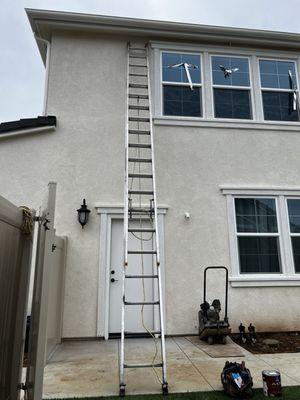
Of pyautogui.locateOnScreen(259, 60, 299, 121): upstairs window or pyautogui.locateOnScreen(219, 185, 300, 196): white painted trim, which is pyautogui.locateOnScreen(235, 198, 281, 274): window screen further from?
pyautogui.locateOnScreen(259, 60, 299, 121): upstairs window

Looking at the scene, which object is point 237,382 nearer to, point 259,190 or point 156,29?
point 259,190

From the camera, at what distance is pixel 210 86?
7.59 meters

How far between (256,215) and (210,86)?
3235 mm

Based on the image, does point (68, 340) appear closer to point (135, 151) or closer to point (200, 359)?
point (200, 359)

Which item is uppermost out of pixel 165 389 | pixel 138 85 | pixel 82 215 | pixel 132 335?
pixel 138 85

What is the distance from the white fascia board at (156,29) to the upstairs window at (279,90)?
525 millimetres

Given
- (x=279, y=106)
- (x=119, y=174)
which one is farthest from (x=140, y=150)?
(x=279, y=106)

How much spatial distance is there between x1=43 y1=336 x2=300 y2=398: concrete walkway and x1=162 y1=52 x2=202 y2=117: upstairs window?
16.2 ft

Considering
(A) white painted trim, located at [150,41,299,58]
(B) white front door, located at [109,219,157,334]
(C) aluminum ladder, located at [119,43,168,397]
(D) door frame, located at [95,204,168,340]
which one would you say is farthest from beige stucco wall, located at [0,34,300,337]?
(A) white painted trim, located at [150,41,299,58]

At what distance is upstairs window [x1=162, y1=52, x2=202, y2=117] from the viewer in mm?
7434

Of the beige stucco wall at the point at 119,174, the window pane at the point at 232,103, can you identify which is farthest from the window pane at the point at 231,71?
the beige stucco wall at the point at 119,174

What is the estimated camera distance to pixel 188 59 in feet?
25.5

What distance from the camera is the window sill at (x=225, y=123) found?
23.6ft

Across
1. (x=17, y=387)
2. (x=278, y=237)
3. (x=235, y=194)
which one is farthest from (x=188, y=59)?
(x=17, y=387)
